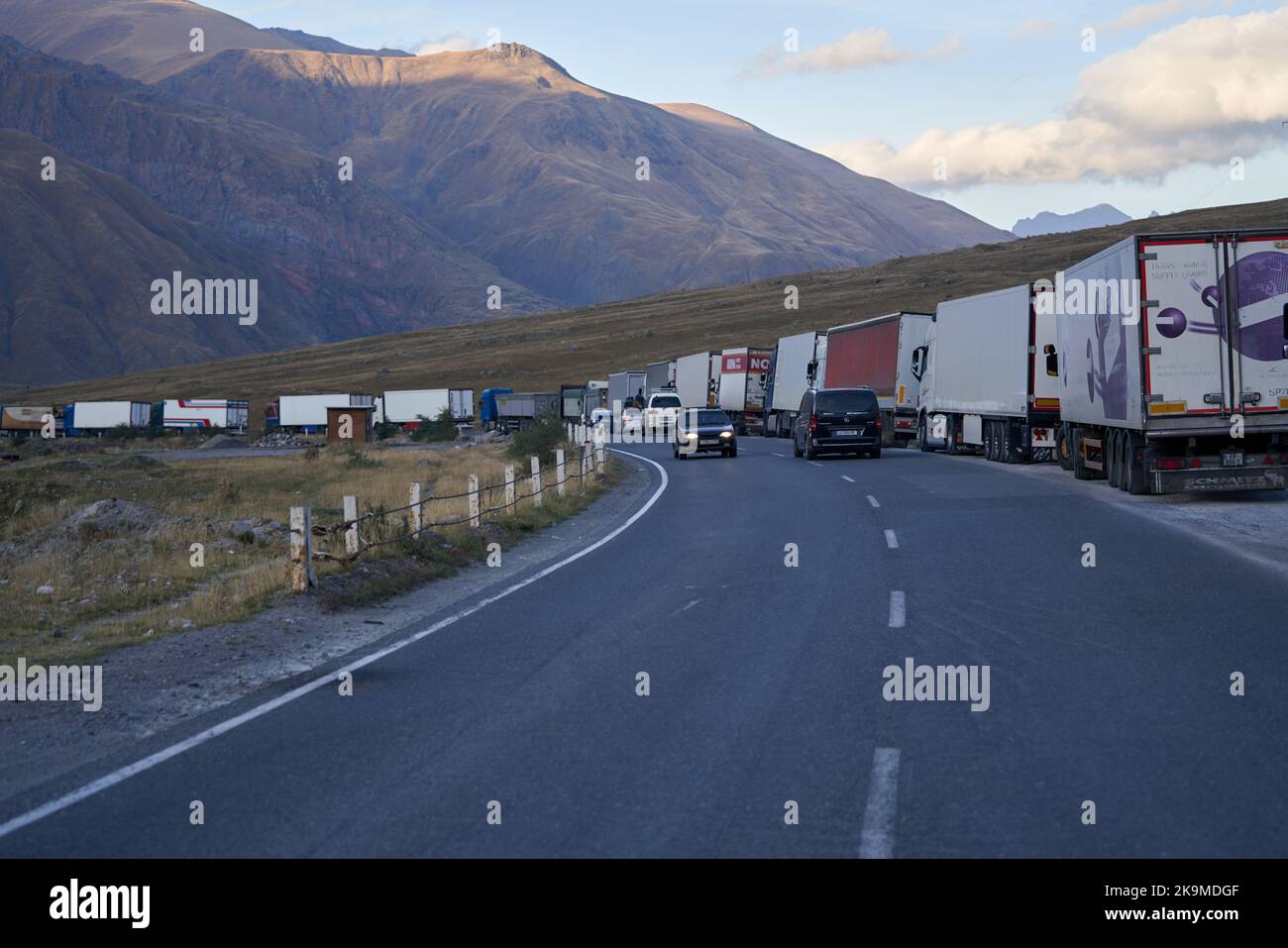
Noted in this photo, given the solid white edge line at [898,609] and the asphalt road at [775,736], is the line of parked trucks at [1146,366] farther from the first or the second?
the solid white edge line at [898,609]

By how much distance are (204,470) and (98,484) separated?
6710 mm

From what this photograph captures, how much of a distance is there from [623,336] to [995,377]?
332ft

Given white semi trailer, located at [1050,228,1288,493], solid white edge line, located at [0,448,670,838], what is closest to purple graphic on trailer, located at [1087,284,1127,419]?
white semi trailer, located at [1050,228,1288,493]

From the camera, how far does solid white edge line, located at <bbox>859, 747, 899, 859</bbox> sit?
215 inches

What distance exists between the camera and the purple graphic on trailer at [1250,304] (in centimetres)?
1988

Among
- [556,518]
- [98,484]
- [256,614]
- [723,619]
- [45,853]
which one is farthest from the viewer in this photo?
[98,484]

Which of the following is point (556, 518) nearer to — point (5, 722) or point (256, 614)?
point (256, 614)

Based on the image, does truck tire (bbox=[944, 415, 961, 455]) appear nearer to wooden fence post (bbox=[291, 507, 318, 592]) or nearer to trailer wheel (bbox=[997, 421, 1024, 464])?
trailer wheel (bbox=[997, 421, 1024, 464])

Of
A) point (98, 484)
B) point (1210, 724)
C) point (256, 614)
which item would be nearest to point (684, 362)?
point (98, 484)

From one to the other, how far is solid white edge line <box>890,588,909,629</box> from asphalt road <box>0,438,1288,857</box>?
0.17 feet

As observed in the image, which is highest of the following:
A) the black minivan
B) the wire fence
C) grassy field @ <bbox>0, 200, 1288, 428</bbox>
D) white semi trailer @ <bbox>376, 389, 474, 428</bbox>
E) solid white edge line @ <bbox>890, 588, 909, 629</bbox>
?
grassy field @ <bbox>0, 200, 1288, 428</bbox>

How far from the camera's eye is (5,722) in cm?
877

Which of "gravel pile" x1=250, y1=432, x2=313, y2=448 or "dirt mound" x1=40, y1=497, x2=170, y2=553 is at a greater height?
"gravel pile" x1=250, y1=432, x2=313, y2=448

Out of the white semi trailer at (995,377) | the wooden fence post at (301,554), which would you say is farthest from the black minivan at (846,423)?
the wooden fence post at (301,554)
